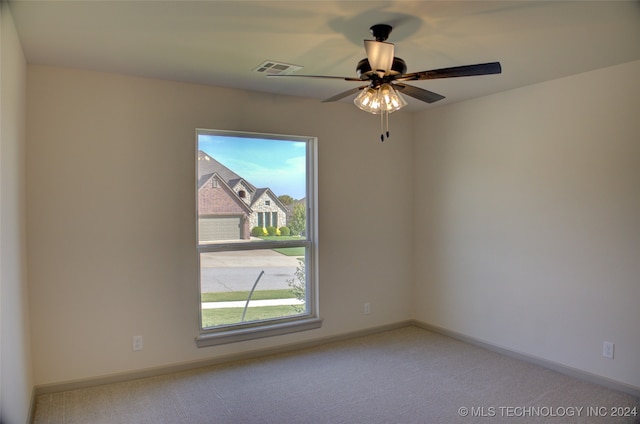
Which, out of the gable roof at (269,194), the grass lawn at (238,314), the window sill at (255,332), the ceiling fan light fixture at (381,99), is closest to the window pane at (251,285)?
the grass lawn at (238,314)

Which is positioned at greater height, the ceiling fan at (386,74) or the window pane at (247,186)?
the ceiling fan at (386,74)

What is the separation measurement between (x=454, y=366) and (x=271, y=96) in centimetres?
289

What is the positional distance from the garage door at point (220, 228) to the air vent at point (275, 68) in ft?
4.43

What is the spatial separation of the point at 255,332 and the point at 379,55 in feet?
8.86

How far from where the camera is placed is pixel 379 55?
7.05ft

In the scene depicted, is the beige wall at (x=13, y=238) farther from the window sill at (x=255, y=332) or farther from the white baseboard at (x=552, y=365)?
the white baseboard at (x=552, y=365)

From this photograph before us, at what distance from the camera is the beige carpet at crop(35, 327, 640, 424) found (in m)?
2.78

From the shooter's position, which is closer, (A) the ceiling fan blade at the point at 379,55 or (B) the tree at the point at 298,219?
(A) the ceiling fan blade at the point at 379,55

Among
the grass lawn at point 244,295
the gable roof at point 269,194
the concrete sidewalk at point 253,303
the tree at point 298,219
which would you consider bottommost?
the concrete sidewalk at point 253,303

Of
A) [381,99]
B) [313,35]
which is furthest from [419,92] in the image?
[313,35]

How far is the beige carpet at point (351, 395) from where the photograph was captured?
2779 millimetres

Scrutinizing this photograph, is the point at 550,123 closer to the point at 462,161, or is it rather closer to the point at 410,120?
the point at 462,161

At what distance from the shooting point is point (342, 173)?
171 inches

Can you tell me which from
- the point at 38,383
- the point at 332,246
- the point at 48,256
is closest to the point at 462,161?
the point at 332,246
